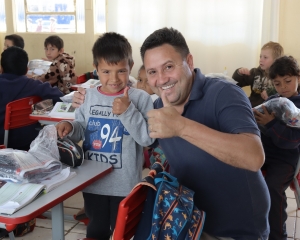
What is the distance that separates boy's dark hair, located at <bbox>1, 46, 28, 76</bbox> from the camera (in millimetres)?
3119

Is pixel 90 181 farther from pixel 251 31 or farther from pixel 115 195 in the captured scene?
pixel 251 31

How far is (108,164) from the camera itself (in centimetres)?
184

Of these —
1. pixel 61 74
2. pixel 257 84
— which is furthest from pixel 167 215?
pixel 61 74

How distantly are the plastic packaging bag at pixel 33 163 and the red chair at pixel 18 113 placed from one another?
4.30 feet

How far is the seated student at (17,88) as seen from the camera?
10.2 feet

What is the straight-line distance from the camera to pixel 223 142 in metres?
1.17

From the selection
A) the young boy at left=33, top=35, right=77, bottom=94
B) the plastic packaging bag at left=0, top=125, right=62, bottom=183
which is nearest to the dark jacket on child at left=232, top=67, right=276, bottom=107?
the young boy at left=33, top=35, right=77, bottom=94

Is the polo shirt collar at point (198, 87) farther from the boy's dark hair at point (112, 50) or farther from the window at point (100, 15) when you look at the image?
the window at point (100, 15)

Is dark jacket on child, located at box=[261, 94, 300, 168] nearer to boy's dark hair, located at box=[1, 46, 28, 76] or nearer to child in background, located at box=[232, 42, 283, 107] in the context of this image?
child in background, located at box=[232, 42, 283, 107]

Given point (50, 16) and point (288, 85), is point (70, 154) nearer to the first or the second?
point (288, 85)

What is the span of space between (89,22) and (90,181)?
4561 mm

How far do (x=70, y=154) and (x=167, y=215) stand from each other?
73 centimetres

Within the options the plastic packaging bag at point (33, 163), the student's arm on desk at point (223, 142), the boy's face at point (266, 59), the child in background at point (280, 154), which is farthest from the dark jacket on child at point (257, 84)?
the student's arm on desk at point (223, 142)

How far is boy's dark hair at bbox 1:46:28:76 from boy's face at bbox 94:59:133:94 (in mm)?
1425
